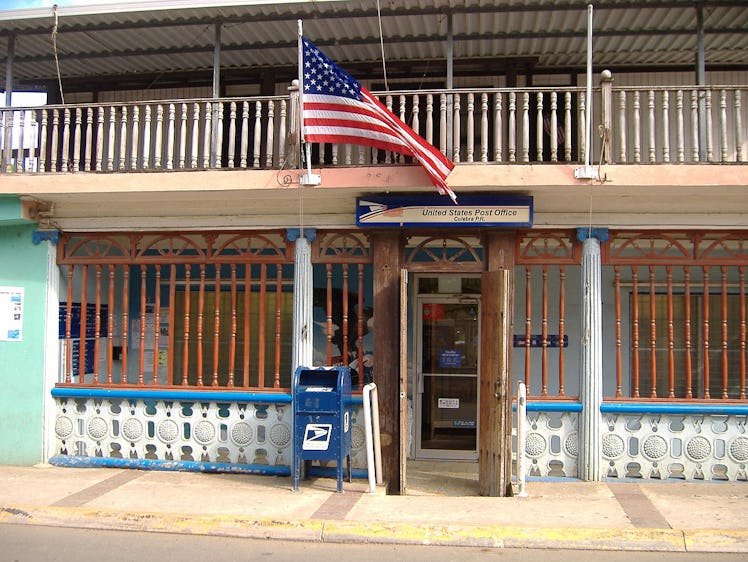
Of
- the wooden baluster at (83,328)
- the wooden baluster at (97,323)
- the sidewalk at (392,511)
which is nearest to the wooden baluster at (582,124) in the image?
the sidewalk at (392,511)

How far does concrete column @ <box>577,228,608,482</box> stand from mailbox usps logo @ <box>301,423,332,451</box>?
2.96 m

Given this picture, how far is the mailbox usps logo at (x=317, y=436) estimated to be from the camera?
7.90 meters

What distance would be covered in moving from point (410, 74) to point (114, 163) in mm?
4279

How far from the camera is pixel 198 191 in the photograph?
8.45m

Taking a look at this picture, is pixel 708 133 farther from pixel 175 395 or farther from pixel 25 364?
pixel 25 364

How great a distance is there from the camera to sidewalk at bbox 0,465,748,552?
21.5ft

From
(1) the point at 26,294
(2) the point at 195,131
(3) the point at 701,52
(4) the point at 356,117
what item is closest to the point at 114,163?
(2) the point at 195,131

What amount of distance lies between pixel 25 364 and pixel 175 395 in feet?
6.80

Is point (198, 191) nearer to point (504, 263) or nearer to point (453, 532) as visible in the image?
point (504, 263)

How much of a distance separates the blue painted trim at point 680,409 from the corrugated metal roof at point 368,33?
4627 mm

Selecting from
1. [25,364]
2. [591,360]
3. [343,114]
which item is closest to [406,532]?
[591,360]

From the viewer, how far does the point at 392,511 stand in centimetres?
723

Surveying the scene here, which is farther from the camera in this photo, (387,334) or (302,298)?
(302,298)

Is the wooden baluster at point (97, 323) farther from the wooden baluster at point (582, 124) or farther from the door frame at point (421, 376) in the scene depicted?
the wooden baluster at point (582, 124)
